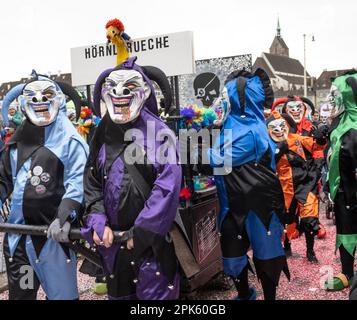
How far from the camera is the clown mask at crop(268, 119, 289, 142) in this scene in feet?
15.5

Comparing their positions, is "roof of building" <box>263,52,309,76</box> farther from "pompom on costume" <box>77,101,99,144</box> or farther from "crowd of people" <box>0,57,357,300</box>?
"crowd of people" <box>0,57,357,300</box>

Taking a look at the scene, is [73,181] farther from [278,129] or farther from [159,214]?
[278,129]

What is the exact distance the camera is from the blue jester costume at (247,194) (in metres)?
3.33

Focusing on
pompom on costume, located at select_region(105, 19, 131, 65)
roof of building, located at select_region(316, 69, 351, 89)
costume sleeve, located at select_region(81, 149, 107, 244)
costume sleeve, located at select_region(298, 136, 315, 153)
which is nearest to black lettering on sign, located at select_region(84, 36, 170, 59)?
pompom on costume, located at select_region(105, 19, 131, 65)

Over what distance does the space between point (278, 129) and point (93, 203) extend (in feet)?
8.67

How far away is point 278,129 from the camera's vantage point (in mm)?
4738

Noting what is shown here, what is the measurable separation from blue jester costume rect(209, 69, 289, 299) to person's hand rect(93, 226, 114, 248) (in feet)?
3.72

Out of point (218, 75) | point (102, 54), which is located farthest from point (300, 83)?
point (102, 54)

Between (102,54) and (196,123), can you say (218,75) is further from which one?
(196,123)

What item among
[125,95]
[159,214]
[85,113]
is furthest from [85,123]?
[159,214]

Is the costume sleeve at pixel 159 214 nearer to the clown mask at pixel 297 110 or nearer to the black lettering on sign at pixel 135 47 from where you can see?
the black lettering on sign at pixel 135 47

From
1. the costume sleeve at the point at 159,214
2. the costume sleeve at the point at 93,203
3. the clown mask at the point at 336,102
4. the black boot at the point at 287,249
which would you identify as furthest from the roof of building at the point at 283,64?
the costume sleeve at the point at 159,214

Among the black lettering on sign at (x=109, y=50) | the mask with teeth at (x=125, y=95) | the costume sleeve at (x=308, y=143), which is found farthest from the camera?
the costume sleeve at (x=308, y=143)

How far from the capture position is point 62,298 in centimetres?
288
